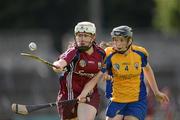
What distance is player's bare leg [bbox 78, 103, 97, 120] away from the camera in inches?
597

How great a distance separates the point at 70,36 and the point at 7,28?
20.1ft

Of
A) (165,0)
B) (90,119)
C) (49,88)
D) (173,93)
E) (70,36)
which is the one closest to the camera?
(90,119)

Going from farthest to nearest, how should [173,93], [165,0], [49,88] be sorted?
1. [165,0]
2. [49,88]
3. [173,93]

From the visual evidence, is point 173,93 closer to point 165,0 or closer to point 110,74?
point 165,0

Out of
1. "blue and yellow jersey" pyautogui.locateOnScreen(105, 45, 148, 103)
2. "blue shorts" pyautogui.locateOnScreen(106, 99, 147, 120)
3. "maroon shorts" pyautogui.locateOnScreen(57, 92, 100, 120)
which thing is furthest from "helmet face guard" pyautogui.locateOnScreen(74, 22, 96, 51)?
"blue shorts" pyautogui.locateOnScreen(106, 99, 147, 120)

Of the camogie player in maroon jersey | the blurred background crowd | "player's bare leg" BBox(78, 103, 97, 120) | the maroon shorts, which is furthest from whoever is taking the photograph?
the blurred background crowd

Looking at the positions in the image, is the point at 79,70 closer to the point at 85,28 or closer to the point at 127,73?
the point at 85,28

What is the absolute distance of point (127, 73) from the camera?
50.6 feet

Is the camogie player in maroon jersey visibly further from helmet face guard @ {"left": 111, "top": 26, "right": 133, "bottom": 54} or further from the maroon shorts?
helmet face guard @ {"left": 111, "top": 26, "right": 133, "bottom": 54}

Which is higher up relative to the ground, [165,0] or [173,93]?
[165,0]

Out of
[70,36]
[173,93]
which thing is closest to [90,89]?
[173,93]

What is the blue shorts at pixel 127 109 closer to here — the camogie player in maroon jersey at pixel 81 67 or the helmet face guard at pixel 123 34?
the camogie player in maroon jersey at pixel 81 67

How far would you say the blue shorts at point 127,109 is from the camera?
15477 mm

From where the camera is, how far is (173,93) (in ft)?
104
